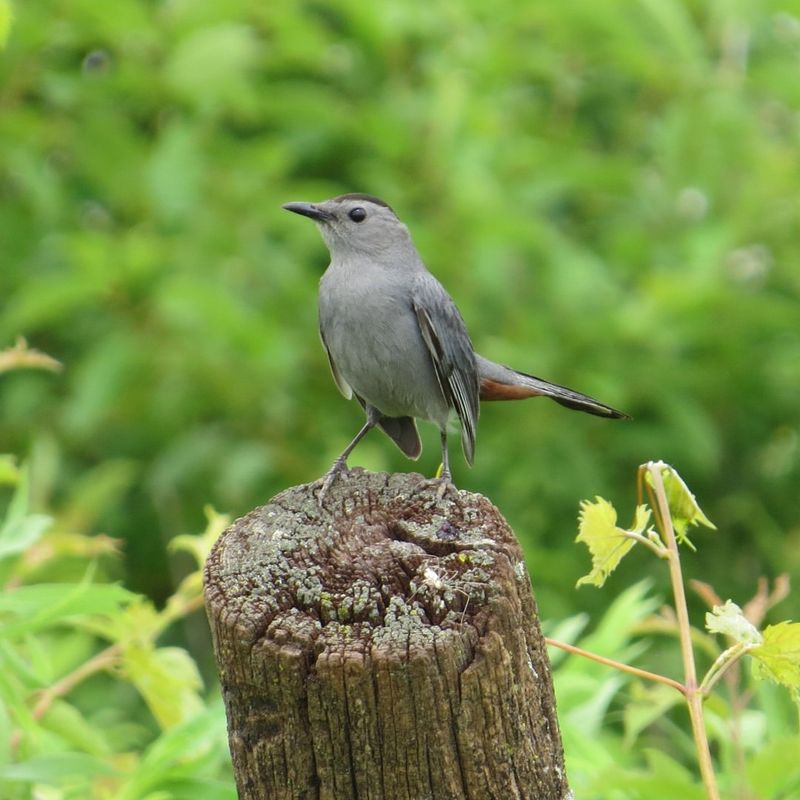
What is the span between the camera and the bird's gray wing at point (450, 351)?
4.35 meters

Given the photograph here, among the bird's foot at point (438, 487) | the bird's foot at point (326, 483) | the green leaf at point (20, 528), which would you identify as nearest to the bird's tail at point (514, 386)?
the bird's foot at point (326, 483)

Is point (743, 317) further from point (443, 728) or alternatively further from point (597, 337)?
point (443, 728)

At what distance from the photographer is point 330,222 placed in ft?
15.3

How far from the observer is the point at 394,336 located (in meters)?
4.34

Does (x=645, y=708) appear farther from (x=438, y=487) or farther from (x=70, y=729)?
(x=70, y=729)

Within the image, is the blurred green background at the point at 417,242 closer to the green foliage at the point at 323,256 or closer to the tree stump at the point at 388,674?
the green foliage at the point at 323,256

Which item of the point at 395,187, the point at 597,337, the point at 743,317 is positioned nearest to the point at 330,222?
Result: the point at 395,187

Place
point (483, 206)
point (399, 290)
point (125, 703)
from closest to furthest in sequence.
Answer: point (399, 290) → point (483, 206) → point (125, 703)

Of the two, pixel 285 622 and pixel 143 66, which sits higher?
pixel 143 66

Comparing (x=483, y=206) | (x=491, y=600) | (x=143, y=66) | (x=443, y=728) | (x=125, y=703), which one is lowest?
(x=443, y=728)

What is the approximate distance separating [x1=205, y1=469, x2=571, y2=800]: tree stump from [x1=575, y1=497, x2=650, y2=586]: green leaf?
0.41 feet

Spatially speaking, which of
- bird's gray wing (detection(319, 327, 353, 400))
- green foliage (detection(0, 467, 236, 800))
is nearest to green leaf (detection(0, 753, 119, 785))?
green foliage (detection(0, 467, 236, 800))

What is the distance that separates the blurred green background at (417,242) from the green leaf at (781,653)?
128 inches

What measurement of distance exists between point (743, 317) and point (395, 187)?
1.66 meters
